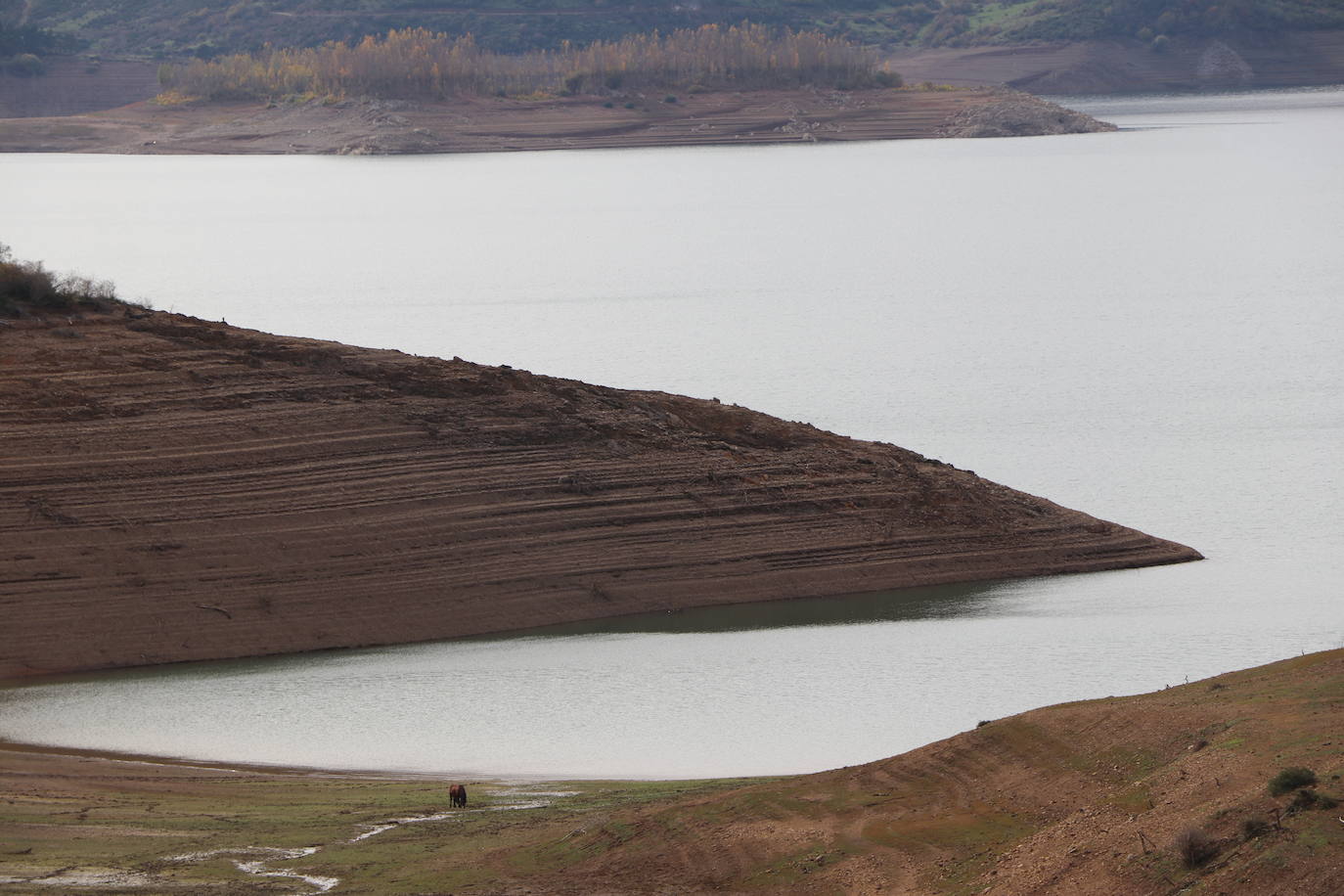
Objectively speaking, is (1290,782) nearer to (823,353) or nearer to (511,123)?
(823,353)

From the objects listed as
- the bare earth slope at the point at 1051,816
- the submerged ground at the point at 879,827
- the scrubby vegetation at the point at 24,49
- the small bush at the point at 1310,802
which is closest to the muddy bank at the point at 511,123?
the scrubby vegetation at the point at 24,49

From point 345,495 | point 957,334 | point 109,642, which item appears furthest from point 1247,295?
point 109,642

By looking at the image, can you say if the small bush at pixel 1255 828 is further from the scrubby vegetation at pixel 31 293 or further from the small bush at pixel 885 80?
the small bush at pixel 885 80

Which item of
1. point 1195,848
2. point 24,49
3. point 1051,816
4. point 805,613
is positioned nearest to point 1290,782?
point 1195,848

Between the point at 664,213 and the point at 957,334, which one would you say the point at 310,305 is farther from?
the point at 664,213

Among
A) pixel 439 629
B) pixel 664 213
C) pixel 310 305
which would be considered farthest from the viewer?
pixel 664 213
